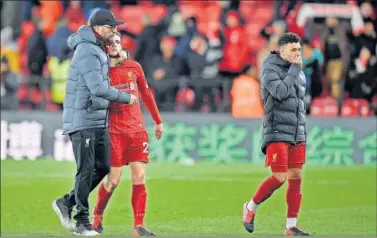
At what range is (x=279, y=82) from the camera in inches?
581

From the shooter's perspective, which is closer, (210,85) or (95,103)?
(95,103)

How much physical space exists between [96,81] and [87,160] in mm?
854

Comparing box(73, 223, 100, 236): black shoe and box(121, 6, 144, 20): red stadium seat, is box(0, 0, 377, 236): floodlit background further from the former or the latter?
box(73, 223, 100, 236): black shoe

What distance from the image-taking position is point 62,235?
15602mm

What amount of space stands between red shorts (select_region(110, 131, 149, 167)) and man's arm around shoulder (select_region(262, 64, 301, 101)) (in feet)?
4.81

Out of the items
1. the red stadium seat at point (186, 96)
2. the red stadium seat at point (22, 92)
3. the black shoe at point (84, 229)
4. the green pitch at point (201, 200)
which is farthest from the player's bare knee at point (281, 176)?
the red stadium seat at point (22, 92)

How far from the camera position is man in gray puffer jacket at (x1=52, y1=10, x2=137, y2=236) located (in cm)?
1409

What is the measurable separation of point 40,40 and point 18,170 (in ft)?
15.8

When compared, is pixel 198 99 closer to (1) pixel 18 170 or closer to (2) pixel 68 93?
(1) pixel 18 170

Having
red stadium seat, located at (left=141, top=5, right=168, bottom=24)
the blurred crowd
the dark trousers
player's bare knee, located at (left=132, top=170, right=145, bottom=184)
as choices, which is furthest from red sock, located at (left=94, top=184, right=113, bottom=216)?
red stadium seat, located at (left=141, top=5, right=168, bottom=24)

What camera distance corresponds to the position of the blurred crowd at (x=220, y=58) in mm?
28156

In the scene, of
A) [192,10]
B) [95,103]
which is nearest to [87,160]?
[95,103]

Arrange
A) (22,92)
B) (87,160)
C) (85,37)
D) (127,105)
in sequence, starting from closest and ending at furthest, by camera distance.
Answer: (85,37), (87,160), (127,105), (22,92)

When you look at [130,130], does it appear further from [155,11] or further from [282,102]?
[155,11]
